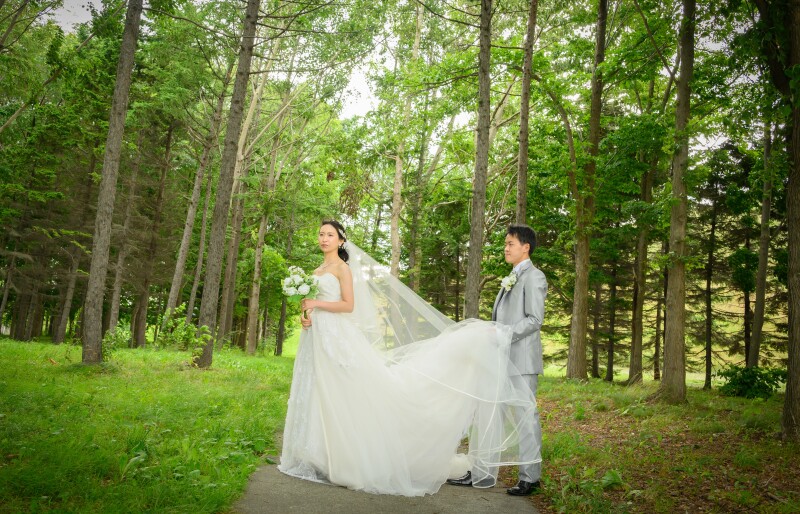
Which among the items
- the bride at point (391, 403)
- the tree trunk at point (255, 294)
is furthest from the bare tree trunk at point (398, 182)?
the bride at point (391, 403)

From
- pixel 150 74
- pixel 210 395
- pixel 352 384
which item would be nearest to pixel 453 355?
pixel 352 384

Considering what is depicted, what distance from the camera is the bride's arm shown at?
591 cm

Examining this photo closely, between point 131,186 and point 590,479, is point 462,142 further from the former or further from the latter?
point 590,479

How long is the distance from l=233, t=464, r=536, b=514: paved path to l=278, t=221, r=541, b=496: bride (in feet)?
0.55

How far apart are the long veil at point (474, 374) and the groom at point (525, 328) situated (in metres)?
0.08

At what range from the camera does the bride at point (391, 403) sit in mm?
5344

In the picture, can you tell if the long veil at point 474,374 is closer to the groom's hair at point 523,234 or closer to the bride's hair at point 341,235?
the bride's hair at point 341,235

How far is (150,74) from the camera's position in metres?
21.7

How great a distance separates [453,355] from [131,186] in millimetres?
21571

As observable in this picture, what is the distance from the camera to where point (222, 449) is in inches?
227

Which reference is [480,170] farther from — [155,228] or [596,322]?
[155,228]

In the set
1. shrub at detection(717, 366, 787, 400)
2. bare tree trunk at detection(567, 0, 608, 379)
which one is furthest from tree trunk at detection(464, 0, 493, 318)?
shrub at detection(717, 366, 787, 400)

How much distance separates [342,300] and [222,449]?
204 centimetres

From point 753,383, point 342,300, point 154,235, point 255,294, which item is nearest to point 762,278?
point 753,383
